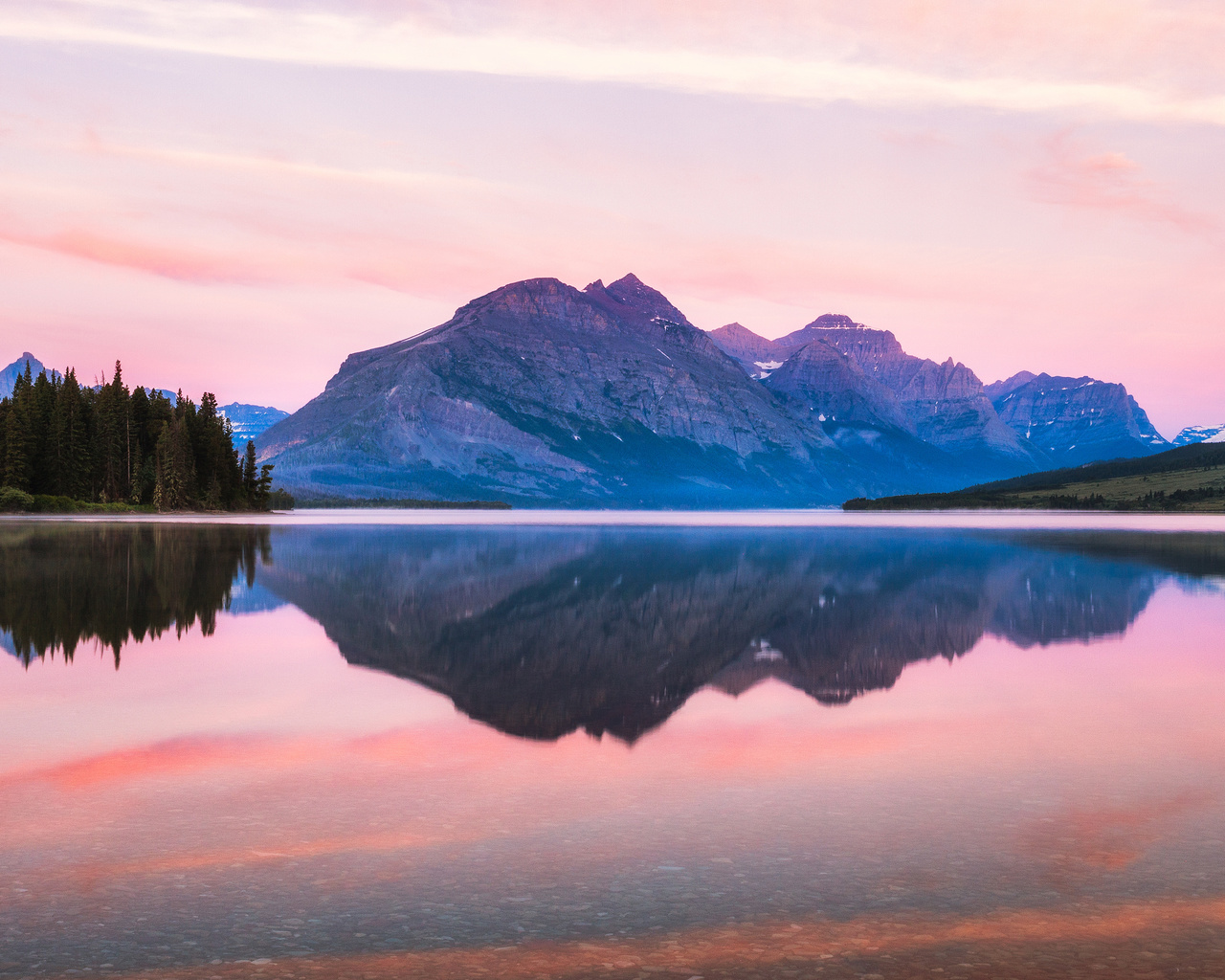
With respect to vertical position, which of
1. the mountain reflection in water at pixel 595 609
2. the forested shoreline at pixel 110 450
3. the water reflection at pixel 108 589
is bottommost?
the mountain reflection in water at pixel 595 609

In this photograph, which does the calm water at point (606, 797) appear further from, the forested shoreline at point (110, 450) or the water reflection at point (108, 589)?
the forested shoreline at point (110, 450)

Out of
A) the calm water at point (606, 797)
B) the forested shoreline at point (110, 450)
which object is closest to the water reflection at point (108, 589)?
the calm water at point (606, 797)

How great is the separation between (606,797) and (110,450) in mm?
180698

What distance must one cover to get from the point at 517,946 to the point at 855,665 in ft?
58.3

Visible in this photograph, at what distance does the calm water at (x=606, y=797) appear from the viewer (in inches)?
375

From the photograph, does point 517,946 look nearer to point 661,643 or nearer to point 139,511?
point 661,643

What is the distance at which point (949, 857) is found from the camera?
11664 mm

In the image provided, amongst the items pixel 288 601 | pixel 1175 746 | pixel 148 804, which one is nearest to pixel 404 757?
pixel 148 804

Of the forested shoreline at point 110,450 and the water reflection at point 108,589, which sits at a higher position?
the forested shoreline at point 110,450

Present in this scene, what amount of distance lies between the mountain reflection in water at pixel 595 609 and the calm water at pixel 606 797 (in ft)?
0.86

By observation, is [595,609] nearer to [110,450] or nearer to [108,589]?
[108,589]

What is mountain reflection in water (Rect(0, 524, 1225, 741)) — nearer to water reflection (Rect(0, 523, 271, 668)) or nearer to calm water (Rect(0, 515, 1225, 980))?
water reflection (Rect(0, 523, 271, 668))

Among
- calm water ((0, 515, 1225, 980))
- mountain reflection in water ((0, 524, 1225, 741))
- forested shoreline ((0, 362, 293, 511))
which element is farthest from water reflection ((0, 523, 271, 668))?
forested shoreline ((0, 362, 293, 511))

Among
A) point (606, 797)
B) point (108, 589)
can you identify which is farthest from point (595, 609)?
point (606, 797)
